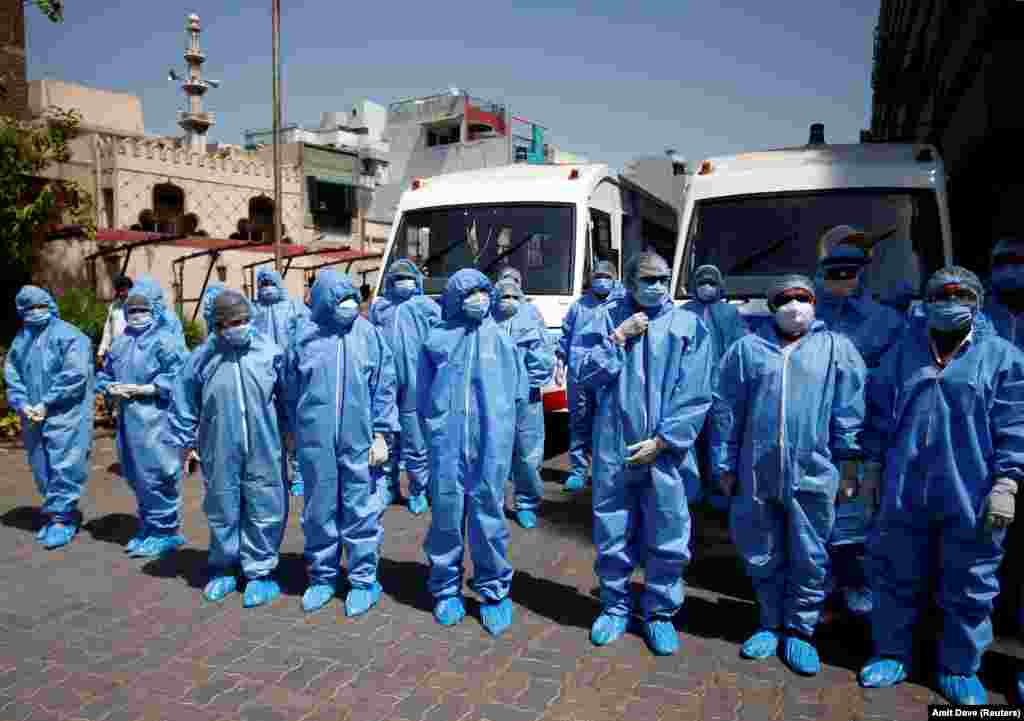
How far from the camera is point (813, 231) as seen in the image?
20.9 feet

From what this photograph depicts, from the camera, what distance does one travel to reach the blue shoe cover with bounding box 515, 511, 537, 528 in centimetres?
611

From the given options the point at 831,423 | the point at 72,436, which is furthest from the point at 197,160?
the point at 831,423

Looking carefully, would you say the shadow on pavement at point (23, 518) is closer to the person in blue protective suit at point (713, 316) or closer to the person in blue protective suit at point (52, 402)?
the person in blue protective suit at point (52, 402)

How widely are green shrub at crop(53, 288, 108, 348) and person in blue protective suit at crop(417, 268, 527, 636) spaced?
9.11m

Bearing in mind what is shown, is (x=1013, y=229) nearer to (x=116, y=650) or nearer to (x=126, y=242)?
(x=116, y=650)

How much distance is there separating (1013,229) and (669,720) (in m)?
5.32

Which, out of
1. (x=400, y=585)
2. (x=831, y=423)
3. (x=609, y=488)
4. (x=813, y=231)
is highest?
(x=813, y=231)

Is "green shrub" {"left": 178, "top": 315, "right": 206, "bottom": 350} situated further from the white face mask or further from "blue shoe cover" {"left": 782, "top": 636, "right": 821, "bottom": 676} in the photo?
"blue shoe cover" {"left": 782, "top": 636, "right": 821, "bottom": 676}

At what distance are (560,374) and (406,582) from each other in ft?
11.1

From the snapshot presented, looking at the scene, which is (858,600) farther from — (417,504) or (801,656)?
(417,504)

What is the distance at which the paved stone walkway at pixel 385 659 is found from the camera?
3438 millimetres

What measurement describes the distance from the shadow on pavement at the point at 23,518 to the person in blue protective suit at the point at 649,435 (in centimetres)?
493

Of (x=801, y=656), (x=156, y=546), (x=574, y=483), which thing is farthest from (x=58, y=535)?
(x=801, y=656)

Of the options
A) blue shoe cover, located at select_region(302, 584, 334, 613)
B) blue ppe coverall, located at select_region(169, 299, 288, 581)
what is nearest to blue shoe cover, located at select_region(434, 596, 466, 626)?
blue shoe cover, located at select_region(302, 584, 334, 613)
